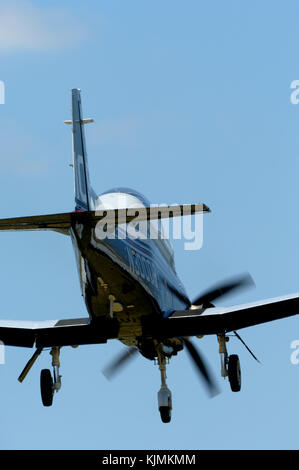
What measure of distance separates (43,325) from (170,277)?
14.0 feet

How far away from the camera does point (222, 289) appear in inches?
1439

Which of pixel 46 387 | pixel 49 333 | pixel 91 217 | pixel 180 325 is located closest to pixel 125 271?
pixel 91 217

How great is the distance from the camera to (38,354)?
34875 mm

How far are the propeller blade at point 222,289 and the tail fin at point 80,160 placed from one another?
21.7 feet

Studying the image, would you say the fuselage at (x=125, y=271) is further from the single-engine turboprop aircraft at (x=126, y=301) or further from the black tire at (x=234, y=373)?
the black tire at (x=234, y=373)

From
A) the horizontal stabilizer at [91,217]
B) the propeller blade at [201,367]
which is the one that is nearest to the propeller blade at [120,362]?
the propeller blade at [201,367]

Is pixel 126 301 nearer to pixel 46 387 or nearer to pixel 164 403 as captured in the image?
pixel 164 403

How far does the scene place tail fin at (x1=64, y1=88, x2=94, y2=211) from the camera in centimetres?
3116

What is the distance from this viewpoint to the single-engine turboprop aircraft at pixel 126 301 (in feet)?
96.7

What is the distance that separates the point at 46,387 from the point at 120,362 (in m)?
6.10

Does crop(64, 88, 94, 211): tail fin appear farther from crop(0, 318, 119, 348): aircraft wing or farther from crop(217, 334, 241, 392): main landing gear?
crop(217, 334, 241, 392): main landing gear

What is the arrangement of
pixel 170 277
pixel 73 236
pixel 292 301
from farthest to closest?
pixel 170 277 < pixel 292 301 < pixel 73 236
